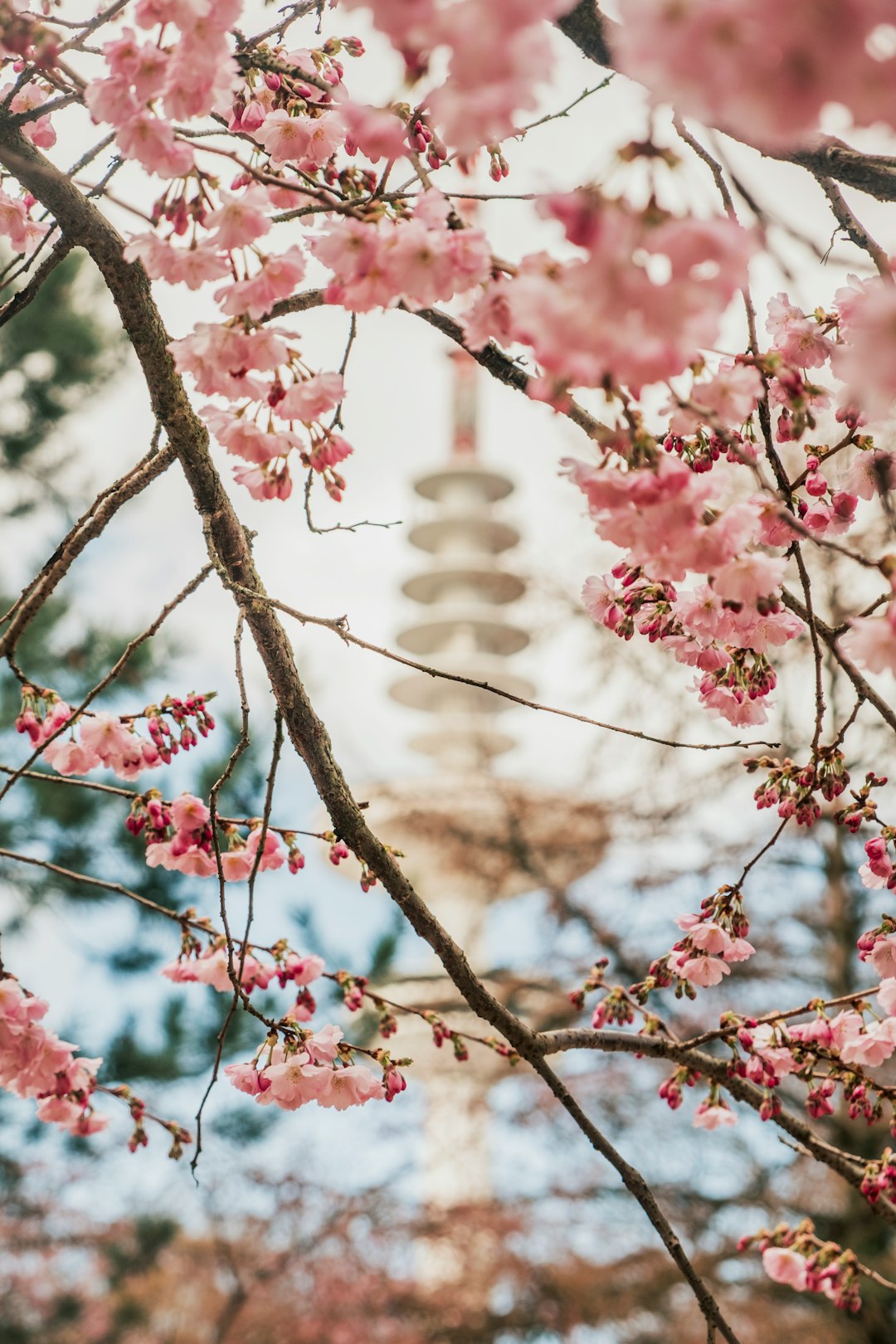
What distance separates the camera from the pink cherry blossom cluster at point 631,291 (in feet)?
2.24

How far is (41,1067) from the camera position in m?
1.76

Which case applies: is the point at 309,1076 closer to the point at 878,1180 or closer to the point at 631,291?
the point at 878,1180

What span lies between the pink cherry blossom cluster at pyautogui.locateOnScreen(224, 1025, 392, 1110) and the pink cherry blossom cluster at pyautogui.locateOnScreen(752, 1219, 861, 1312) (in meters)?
0.72

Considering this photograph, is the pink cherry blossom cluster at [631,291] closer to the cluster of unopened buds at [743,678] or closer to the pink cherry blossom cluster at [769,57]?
the pink cherry blossom cluster at [769,57]

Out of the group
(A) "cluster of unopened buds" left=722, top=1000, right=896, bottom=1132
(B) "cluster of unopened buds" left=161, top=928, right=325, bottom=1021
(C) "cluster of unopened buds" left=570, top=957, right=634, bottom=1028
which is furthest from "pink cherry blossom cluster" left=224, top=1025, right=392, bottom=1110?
(A) "cluster of unopened buds" left=722, top=1000, right=896, bottom=1132

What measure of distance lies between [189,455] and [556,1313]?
633 cm

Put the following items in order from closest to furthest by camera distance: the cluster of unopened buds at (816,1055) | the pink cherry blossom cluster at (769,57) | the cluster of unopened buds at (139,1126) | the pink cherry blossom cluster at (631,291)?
1. the pink cherry blossom cluster at (769,57)
2. the pink cherry blossom cluster at (631,291)
3. the cluster of unopened buds at (816,1055)
4. the cluster of unopened buds at (139,1126)

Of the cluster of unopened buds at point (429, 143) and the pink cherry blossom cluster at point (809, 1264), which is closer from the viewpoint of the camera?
the cluster of unopened buds at point (429, 143)

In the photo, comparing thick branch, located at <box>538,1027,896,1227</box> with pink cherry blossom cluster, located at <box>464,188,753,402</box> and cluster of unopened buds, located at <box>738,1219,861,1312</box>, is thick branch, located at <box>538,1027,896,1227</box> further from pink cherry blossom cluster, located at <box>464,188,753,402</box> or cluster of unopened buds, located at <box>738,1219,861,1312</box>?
pink cherry blossom cluster, located at <box>464,188,753,402</box>

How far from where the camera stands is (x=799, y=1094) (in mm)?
5500

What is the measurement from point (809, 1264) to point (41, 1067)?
117 cm

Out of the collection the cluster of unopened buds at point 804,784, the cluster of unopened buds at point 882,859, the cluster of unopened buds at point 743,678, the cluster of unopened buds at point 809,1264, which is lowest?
the cluster of unopened buds at point 809,1264

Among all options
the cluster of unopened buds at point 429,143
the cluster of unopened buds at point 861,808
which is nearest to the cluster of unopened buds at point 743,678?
the cluster of unopened buds at point 861,808

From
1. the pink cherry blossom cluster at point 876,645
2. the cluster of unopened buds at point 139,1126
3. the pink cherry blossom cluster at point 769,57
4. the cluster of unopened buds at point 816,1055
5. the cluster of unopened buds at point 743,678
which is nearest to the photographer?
the pink cherry blossom cluster at point 769,57
